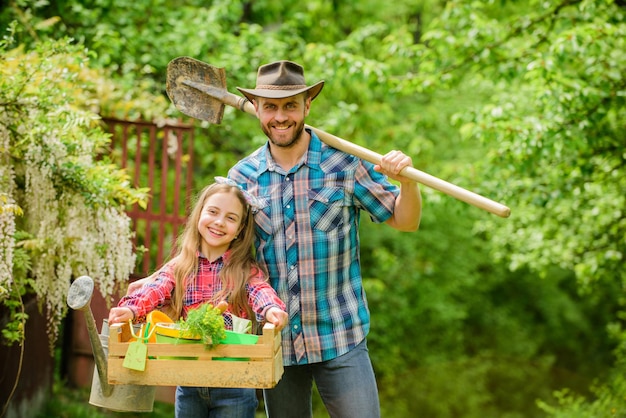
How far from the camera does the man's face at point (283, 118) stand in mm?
2857

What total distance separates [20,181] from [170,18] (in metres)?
3.17

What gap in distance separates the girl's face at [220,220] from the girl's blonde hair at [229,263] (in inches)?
1.0

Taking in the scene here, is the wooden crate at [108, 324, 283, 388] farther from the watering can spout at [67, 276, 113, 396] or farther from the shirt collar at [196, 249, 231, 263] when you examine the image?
the shirt collar at [196, 249, 231, 263]

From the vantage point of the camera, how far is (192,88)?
11.2 ft

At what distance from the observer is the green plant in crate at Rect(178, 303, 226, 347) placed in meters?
2.44

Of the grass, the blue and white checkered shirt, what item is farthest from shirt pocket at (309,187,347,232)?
the grass

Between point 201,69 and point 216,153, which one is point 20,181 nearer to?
point 201,69

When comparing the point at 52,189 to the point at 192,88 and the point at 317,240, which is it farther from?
the point at 317,240

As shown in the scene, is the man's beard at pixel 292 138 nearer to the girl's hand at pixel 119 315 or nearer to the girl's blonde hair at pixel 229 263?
the girl's blonde hair at pixel 229 263

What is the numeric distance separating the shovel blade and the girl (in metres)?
0.57

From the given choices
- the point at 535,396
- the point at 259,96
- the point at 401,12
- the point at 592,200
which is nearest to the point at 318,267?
the point at 259,96

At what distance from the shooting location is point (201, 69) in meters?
3.40

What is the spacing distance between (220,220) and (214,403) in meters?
0.65

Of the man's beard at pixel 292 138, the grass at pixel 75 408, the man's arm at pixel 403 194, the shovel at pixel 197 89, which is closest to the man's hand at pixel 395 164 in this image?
the man's arm at pixel 403 194
